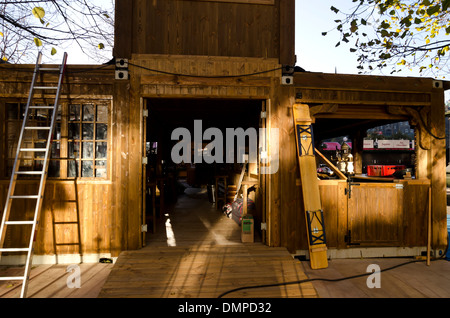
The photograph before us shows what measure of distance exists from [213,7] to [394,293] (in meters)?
5.83

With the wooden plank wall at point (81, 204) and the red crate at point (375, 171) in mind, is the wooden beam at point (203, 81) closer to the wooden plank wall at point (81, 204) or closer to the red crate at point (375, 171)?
the wooden plank wall at point (81, 204)

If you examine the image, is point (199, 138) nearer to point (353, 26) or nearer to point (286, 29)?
point (286, 29)

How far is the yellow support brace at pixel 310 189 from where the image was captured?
4.06m

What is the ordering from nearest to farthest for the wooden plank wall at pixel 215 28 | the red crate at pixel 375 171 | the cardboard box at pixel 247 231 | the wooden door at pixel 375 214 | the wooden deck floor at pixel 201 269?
the wooden deck floor at pixel 201 269 < the wooden plank wall at pixel 215 28 < the cardboard box at pixel 247 231 < the wooden door at pixel 375 214 < the red crate at pixel 375 171

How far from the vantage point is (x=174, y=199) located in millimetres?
9492

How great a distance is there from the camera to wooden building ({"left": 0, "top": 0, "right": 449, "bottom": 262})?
417cm

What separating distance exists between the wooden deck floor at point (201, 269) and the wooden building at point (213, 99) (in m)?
0.50

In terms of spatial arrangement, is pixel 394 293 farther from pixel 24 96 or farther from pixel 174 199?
pixel 174 199

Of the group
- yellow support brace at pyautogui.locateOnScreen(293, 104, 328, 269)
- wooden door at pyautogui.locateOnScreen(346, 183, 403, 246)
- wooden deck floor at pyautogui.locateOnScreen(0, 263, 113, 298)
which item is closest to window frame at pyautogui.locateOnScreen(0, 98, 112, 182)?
wooden deck floor at pyautogui.locateOnScreen(0, 263, 113, 298)

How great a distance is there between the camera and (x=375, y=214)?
4.64 metres

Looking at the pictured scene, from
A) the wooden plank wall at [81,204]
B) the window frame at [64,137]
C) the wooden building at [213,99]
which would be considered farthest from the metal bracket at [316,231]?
the window frame at [64,137]

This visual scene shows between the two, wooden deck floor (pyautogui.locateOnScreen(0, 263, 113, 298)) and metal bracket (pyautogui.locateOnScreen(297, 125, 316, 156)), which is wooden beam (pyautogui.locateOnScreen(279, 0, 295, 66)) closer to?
metal bracket (pyautogui.locateOnScreen(297, 125, 316, 156))
